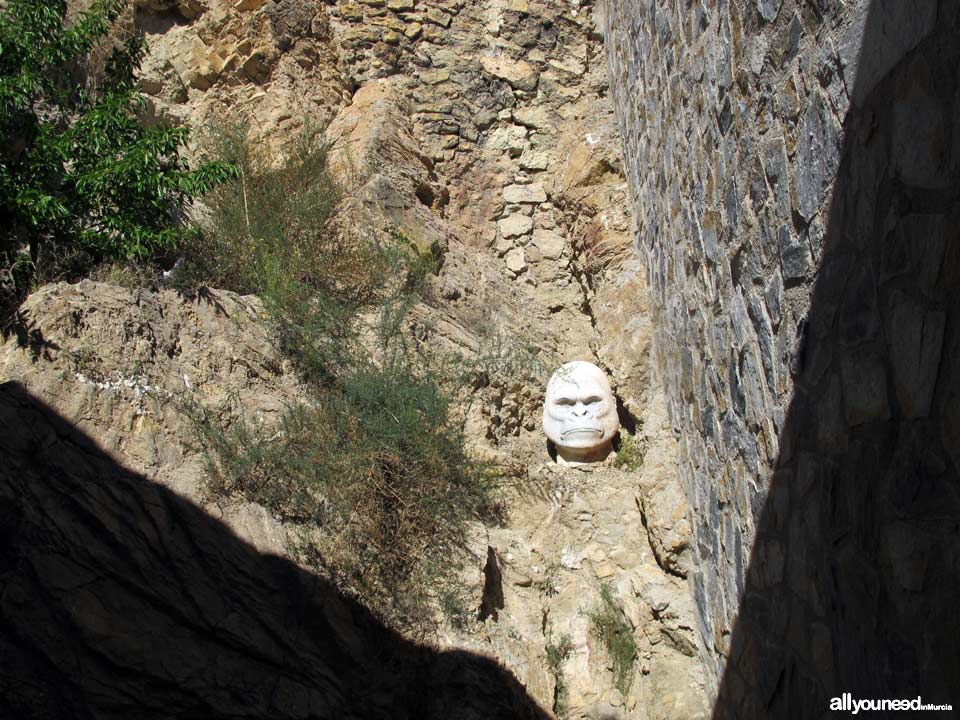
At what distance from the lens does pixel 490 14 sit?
746 cm

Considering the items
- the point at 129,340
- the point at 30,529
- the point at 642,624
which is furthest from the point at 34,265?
the point at 642,624

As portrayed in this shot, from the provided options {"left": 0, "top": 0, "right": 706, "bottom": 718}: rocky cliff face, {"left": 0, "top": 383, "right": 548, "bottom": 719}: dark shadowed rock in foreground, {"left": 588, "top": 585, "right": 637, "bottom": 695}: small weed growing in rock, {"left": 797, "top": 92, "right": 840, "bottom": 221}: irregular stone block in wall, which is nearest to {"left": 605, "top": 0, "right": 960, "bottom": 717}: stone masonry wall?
{"left": 797, "top": 92, "right": 840, "bottom": 221}: irregular stone block in wall

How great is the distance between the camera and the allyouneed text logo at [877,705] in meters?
1.71

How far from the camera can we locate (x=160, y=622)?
346 centimetres

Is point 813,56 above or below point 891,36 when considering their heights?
above

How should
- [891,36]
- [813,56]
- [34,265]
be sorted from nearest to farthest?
[891,36], [813,56], [34,265]

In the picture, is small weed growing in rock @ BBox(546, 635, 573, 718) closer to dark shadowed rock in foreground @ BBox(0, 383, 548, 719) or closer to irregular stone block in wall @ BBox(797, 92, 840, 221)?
dark shadowed rock in foreground @ BBox(0, 383, 548, 719)

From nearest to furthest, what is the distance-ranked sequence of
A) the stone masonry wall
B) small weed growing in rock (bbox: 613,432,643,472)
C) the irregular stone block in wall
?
1. the stone masonry wall
2. the irregular stone block in wall
3. small weed growing in rock (bbox: 613,432,643,472)

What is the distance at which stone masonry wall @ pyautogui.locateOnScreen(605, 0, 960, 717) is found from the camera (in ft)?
5.60

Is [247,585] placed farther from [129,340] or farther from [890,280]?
[890,280]

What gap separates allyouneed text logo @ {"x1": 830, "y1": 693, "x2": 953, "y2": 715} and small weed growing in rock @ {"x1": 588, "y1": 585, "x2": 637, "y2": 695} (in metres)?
1.97

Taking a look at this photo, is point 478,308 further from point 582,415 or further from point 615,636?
point 615,636

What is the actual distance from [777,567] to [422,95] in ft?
18.5

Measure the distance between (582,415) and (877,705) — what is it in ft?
10.5
